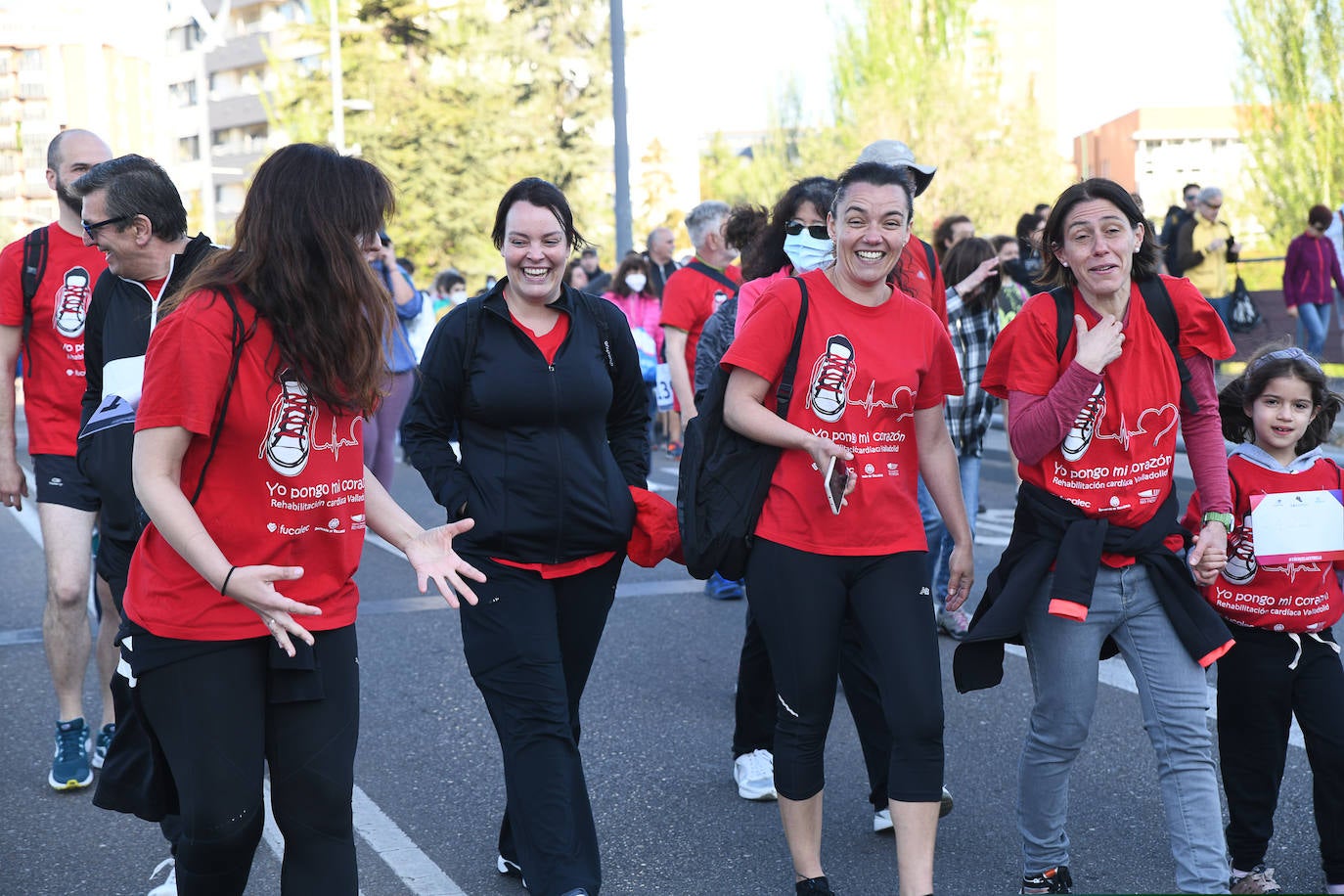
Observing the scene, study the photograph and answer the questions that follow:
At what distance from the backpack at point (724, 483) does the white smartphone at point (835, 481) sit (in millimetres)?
243

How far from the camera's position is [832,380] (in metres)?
3.80

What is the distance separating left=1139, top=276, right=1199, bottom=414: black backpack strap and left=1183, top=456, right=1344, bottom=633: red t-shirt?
34 cm

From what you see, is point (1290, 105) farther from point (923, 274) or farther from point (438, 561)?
point (438, 561)

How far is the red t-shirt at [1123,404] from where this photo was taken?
373 centimetres

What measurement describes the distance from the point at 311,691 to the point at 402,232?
3580cm

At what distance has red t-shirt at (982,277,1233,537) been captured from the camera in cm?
373

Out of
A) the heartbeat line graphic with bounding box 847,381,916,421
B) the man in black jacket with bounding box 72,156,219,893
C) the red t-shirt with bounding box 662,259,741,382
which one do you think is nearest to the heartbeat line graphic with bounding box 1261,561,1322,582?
the heartbeat line graphic with bounding box 847,381,916,421

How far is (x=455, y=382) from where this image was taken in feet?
13.4

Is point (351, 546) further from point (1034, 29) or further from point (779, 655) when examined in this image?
point (1034, 29)

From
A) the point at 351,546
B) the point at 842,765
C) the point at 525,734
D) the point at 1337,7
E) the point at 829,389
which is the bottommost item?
the point at 842,765

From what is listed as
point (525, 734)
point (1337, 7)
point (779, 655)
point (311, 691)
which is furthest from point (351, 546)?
point (1337, 7)

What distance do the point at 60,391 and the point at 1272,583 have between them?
4014 mm

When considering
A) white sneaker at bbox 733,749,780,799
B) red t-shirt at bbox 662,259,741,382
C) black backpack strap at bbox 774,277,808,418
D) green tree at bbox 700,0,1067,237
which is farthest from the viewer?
green tree at bbox 700,0,1067,237

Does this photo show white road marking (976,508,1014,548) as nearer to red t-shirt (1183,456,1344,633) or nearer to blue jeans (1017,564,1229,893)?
red t-shirt (1183,456,1344,633)
